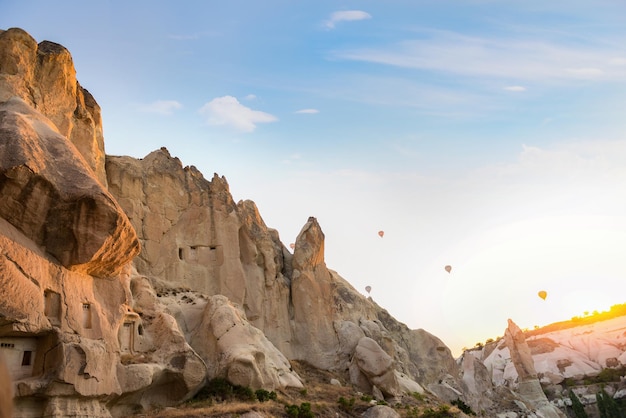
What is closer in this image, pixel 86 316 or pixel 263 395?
pixel 86 316

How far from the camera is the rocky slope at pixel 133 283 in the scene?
18.4 metres

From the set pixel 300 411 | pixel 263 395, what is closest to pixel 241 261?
pixel 263 395

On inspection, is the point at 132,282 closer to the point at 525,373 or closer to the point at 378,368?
the point at 378,368

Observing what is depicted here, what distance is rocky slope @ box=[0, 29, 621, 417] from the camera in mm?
18422

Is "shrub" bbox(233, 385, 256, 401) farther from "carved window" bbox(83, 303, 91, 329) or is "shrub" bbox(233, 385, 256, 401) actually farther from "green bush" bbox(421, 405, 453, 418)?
"green bush" bbox(421, 405, 453, 418)

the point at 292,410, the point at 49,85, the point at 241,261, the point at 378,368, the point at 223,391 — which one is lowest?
the point at 292,410

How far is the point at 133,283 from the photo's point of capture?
27656 millimetres

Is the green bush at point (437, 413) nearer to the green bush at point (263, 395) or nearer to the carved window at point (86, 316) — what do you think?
the green bush at point (263, 395)

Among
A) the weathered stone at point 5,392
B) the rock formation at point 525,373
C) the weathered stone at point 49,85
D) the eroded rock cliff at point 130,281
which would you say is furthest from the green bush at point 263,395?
the rock formation at point 525,373

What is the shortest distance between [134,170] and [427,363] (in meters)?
31.5

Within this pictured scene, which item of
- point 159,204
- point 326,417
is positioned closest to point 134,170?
point 159,204

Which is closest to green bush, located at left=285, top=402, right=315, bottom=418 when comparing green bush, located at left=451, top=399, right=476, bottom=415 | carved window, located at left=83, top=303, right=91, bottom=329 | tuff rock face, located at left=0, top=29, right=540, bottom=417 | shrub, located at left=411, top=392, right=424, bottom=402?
tuff rock face, located at left=0, top=29, right=540, bottom=417

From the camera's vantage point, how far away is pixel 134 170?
35250 mm

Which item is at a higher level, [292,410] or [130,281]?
[130,281]
